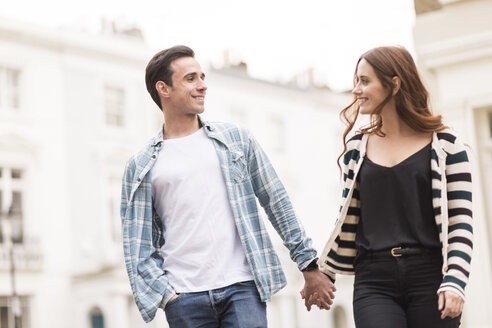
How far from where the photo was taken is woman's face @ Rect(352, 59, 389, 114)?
3.81 m

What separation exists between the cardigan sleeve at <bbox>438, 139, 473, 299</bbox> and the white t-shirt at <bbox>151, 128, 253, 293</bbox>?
90cm

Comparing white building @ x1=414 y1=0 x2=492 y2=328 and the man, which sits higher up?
white building @ x1=414 y1=0 x2=492 y2=328

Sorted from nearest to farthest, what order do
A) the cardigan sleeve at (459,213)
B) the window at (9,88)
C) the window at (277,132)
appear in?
the cardigan sleeve at (459,213), the window at (9,88), the window at (277,132)

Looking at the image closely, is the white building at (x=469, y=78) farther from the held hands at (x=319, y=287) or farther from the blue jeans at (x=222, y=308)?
the blue jeans at (x=222, y=308)

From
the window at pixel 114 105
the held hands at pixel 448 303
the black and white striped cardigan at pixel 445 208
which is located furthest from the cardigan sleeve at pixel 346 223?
the window at pixel 114 105

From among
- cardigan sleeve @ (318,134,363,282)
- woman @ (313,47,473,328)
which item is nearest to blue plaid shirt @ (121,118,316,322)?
cardigan sleeve @ (318,134,363,282)

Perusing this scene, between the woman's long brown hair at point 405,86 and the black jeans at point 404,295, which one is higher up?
the woman's long brown hair at point 405,86

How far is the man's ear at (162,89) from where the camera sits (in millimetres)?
4230

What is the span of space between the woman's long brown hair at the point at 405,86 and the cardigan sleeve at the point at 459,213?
17 cm

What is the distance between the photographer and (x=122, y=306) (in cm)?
2638

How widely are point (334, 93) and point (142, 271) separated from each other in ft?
113

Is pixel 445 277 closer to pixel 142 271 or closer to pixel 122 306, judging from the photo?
pixel 142 271

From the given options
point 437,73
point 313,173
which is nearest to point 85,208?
point 313,173

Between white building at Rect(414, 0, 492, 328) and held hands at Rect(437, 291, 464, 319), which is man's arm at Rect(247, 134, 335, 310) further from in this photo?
white building at Rect(414, 0, 492, 328)
